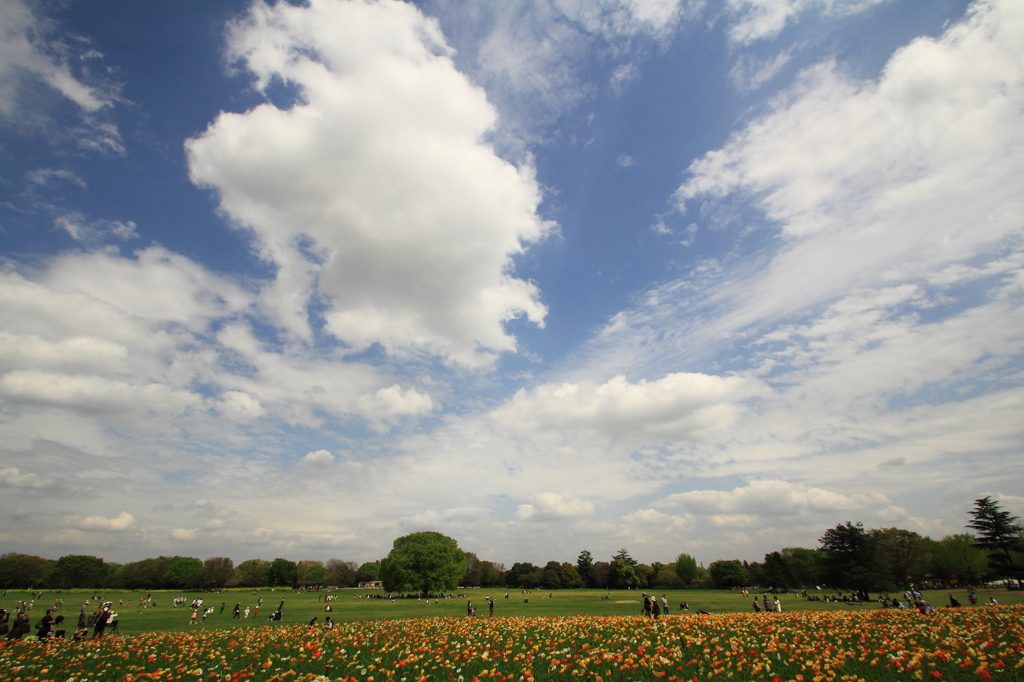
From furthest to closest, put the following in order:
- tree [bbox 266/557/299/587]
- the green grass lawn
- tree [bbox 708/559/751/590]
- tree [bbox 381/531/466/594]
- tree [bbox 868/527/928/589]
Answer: tree [bbox 266/557/299/587] → tree [bbox 708/559/751/590] → tree [bbox 868/527/928/589] → tree [bbox 381/531/466/594] → the green grass lawn

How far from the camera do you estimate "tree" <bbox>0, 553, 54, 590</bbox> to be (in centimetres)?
12619

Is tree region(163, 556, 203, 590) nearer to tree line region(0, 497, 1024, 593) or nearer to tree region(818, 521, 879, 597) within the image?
tree line region(0, 497, 1024, 593)

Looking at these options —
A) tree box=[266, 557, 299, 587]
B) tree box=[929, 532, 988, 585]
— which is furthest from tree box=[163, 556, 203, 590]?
tree box=[929, 532, 988, 585]

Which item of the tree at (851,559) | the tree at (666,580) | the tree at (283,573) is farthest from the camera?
the tree at (283,573)

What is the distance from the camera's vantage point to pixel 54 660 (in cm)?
1802

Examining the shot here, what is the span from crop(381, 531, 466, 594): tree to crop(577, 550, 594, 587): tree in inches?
2697

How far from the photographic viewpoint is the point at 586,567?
490ft

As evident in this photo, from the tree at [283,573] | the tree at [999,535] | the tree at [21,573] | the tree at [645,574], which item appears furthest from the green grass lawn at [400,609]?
the tree at [283,573]

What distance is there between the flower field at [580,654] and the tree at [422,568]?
7048 centimetres

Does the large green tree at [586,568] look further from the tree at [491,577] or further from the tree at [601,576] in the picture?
the tree at [491,577]

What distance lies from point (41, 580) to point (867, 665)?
19503 cm

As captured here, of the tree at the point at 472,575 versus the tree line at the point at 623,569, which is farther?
the tree at the point at 472,575

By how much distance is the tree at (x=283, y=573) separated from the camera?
157 meters

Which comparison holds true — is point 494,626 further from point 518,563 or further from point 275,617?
point 518,563
